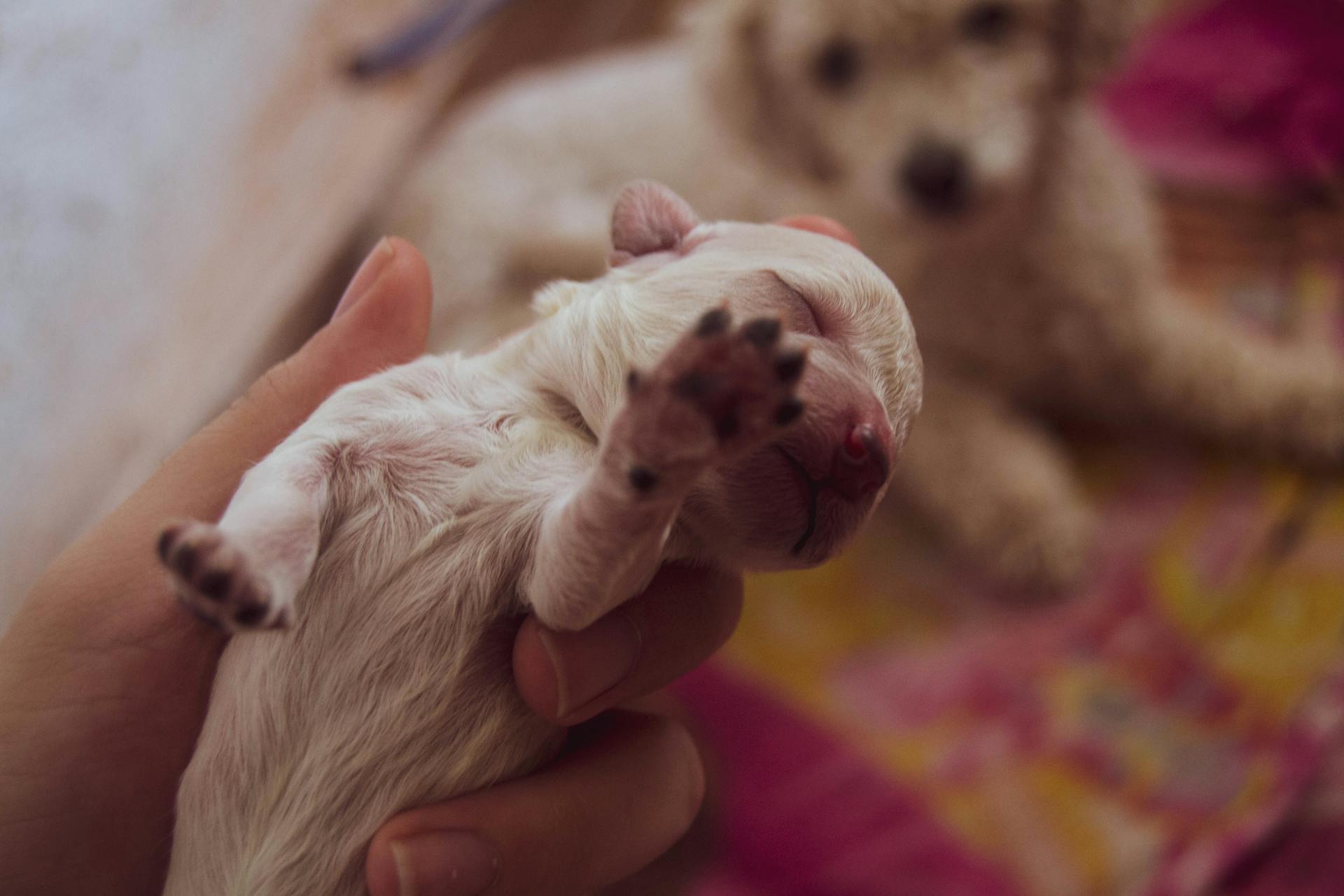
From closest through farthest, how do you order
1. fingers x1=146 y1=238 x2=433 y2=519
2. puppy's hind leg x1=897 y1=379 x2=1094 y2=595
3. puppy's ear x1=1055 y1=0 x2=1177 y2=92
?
fingers x1=146 y1=238 x2=433 y2=519
puppy's ear x1=1055 y1=0 x2=1177 y2=92
puppy's hind leg x1=897 y1=379 x2=1094 y2=595

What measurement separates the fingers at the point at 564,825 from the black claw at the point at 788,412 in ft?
1.30

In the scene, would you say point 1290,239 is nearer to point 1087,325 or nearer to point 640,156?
point 1087,325

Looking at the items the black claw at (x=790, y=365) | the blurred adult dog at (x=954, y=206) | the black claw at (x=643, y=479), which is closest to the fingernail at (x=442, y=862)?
the black claw at (x=643, y=479)

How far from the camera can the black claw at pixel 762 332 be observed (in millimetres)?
562

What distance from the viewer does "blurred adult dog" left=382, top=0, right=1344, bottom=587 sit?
4.92ft

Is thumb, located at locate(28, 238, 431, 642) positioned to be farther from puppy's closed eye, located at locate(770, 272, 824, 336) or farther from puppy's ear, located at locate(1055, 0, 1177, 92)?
puppy's ear, located at locate(1055, 0, 1177, 92)

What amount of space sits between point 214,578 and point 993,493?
1467 millimetres

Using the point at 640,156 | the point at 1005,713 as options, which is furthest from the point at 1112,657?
the point at 640,156

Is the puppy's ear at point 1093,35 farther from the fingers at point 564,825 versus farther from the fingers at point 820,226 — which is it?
the fingers at point 564,825

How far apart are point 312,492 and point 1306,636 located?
169 cm

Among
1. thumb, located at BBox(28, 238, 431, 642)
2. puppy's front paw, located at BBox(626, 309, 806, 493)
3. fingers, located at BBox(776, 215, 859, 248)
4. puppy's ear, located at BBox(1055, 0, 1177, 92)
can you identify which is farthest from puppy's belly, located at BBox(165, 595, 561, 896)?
puppy's ear, located at BBox(1055, 0, 1177, 92)

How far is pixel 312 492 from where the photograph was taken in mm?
718

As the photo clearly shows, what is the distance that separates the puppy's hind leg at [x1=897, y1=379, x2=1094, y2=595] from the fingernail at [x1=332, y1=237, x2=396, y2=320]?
1.11m

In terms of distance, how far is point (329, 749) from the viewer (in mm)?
723
